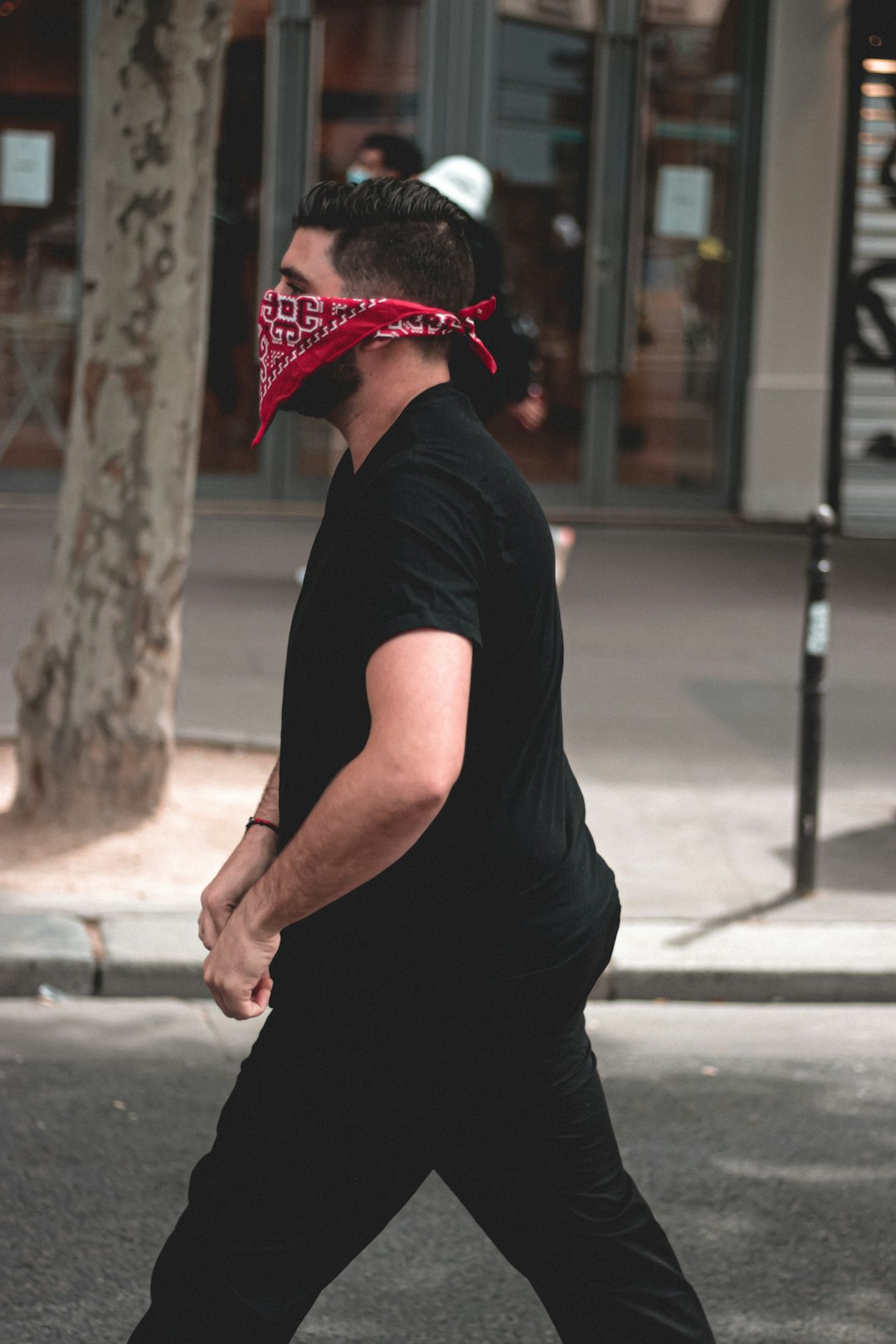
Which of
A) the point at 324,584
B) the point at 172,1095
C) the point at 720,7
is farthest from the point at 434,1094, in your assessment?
the point at 720,7

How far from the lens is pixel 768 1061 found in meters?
5.00

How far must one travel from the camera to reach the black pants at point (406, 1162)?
8.01 feet

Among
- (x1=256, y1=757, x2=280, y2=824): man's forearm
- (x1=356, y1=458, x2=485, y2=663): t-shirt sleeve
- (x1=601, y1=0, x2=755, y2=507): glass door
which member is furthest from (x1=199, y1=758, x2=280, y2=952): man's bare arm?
(x1=601, y1=0, x2=755, y2=507): glass door

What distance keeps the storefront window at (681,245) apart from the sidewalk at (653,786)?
1.85 m

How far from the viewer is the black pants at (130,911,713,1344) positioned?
2441 mm

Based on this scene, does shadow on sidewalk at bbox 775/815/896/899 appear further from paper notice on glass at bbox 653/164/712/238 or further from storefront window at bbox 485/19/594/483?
paper notice on glass at bbox 653/164/712/238

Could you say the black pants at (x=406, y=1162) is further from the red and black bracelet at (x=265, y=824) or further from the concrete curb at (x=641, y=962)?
the concrete curb at (x=641, y=962)

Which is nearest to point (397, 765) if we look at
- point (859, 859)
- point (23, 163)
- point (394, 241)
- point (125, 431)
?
point (394, 241)

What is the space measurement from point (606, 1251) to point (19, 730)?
4.21m

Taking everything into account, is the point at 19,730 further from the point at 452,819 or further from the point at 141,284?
the point at 452,819

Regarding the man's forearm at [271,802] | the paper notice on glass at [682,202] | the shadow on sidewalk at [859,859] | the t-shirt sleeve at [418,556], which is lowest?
the shadow on sidewalk at [859,859]

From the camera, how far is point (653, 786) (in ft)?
23.9

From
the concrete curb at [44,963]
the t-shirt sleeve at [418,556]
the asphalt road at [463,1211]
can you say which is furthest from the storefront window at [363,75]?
the t-shirt sleeve at [418,556]

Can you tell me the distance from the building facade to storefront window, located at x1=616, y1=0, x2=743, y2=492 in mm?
17
